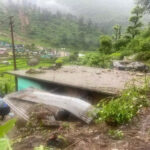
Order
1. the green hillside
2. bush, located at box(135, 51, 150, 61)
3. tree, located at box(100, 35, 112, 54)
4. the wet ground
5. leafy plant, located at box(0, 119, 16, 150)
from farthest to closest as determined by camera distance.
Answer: the green hillside
tree, located at box(100, 35, 112, 54)
bush, located at box(135, 51, 150, 61)
the wet ground
leafy plant, located at box(0, 119, 16, 150)

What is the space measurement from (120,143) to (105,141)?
202 millimetres

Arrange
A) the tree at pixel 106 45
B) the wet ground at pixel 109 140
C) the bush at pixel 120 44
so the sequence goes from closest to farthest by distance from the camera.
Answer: the wet ground at pixel 109 140 → the bush at pixel 120 44 → the tree at pixel 106 45

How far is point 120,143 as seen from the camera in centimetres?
230

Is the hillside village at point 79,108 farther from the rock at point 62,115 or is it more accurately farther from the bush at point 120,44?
the bush at point 120,44

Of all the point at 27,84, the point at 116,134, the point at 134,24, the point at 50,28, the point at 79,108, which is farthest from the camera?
the point at 50,28

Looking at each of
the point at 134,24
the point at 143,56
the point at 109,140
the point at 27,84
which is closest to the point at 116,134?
the point at 109,140

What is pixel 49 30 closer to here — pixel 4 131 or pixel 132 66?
pixel 132 66

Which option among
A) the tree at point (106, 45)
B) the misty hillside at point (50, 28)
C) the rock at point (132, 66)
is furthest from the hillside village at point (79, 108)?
the misty hillside at point (50, 28)

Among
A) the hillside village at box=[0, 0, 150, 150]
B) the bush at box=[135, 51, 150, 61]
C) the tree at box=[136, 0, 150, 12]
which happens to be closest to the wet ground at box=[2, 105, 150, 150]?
the hillside village at box=[0, 0, 150, 150]

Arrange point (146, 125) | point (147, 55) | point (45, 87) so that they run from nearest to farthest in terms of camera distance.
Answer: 1. point (146, 125)
2. point (45, 87)
3. point (147, 55)

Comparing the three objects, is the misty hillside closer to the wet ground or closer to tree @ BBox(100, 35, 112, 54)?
tree @ BBox(100, 35, 112, 54)

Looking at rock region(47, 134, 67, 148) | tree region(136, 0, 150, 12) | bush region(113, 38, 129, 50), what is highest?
tree region(136, 0, 150, 12)

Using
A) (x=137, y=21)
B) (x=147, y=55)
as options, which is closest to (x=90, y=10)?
(x=137, y=21)

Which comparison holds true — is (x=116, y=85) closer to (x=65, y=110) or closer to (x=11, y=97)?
(x=65, y=110)
